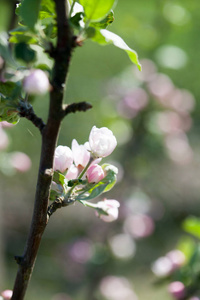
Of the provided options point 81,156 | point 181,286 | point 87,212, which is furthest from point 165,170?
point 81,156

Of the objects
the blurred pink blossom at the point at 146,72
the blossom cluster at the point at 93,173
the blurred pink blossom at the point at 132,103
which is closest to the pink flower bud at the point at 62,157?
the blossom cluster at the point at 93,173

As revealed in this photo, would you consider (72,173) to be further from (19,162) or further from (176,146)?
(176,146)

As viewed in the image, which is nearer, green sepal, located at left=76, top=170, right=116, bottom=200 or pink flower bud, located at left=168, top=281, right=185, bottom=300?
green sepal, located at left=76, top=170, right=116, bottom=200

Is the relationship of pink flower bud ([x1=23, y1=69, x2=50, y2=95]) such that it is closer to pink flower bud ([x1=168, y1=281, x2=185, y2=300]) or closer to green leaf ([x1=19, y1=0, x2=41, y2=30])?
green leaf ([x1=19, y1=0, x2=41, y2=30])

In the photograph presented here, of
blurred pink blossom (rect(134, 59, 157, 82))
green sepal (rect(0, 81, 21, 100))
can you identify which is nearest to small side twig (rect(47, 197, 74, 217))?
green sepal (rect(0, 81, 21, 100))

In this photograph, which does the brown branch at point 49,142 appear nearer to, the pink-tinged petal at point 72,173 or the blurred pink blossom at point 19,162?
the pink-tinged petal at point 72,173

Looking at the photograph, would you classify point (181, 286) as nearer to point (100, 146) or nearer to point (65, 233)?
point (100, 146)

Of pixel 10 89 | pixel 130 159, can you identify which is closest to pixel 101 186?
pixel 10 89

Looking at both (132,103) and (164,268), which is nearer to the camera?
(164,268)
